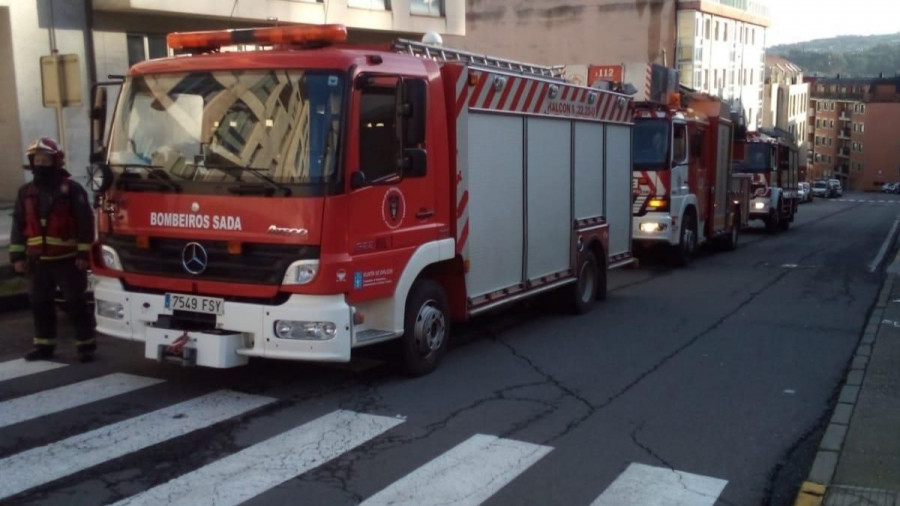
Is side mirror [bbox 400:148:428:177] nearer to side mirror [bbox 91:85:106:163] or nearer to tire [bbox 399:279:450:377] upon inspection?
tire [bbox 399:279:450:377]

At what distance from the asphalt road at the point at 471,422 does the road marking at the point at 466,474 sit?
17 millimetres

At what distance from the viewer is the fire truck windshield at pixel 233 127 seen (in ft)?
22.9

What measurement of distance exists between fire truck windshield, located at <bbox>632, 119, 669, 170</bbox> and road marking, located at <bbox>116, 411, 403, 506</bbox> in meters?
10.4

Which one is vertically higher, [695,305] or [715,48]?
[715,48]

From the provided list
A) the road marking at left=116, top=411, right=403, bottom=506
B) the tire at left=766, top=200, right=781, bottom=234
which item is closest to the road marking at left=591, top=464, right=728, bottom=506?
the road marking at left=116, top=411, right=403, bottom=506

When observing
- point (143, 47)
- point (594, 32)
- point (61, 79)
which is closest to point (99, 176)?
point (61, 79)

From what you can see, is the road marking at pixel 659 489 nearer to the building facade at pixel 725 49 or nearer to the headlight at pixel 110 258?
the headlight at pixel 110 258

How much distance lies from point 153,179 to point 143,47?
34.9 ft

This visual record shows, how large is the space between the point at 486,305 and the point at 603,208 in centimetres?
372

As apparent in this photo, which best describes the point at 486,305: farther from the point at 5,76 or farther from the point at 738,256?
the point at 738,256

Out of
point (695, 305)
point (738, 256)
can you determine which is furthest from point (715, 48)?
point (695, 305)

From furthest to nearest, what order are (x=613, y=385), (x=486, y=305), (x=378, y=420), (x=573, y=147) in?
1. (x=573, y=147)
2. (x=486, y=305)
3. (x=613, y=385)
4. (x=378, y=420)

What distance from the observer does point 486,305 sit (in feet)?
30.1

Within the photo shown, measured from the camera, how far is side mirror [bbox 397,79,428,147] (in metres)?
7.37
